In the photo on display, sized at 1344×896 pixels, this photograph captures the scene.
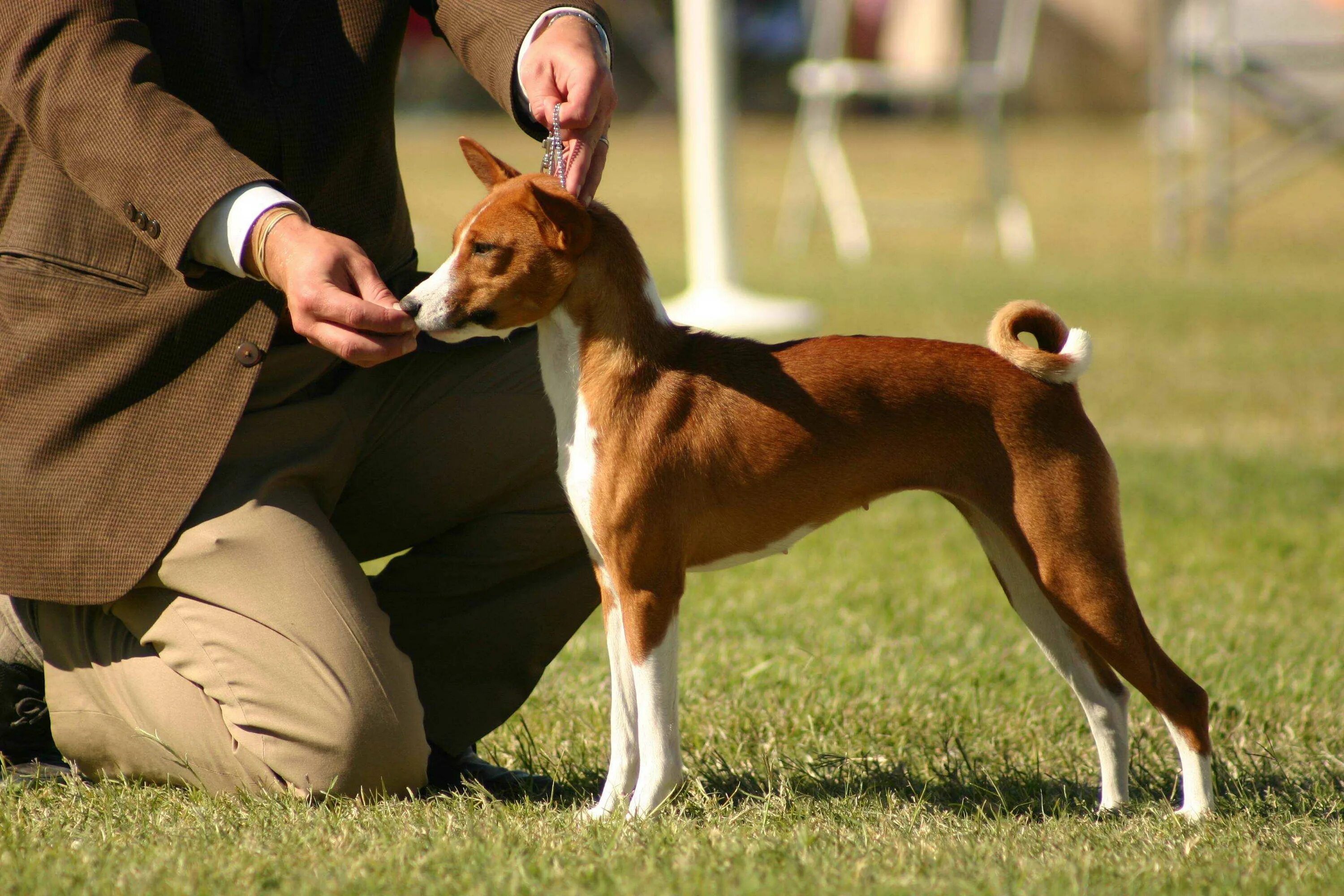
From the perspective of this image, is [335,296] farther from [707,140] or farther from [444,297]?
[707,140]

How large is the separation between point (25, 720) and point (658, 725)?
148cm

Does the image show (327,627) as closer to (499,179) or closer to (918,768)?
(499,179)

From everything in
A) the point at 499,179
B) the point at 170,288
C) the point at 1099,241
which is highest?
the point at 499,179

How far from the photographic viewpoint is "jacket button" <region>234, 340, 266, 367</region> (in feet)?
9.21

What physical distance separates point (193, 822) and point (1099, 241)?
12.6 m

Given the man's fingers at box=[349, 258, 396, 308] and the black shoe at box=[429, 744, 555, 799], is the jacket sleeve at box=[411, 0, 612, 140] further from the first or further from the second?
the black shoe at box=[429, 744, 555, 799]

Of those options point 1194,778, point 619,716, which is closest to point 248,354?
point 619,716

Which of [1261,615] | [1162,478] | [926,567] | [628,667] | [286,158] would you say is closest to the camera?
[628,667]

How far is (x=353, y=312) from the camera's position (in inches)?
93.9

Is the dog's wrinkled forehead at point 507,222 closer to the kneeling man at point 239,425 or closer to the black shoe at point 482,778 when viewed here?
the kneeling man at point 239,425

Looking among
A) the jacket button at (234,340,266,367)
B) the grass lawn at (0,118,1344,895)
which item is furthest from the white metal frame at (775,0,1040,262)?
the jacket button at (234,340,266,367)

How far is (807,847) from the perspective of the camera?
2.52m

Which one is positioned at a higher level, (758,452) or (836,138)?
(758,452)

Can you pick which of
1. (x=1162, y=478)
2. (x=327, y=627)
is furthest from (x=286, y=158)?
(x=1162, y=478)
